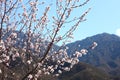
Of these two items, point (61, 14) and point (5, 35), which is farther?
point (5, 35)

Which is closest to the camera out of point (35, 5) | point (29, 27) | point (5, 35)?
point (29, 27)

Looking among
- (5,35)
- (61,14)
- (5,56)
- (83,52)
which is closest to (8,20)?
(5,35)

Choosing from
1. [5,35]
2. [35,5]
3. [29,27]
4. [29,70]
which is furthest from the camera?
[35,5]

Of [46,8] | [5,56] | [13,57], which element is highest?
[46,8]

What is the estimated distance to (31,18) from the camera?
9883 millimetres

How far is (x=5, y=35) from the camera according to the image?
392 inches

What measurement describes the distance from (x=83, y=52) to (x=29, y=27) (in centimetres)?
280

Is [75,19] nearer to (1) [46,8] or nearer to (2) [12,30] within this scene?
(1) [46,8]

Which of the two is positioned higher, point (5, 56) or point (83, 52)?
point (5, 56)

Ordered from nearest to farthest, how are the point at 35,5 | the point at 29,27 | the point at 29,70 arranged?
the point at 29,70 < the point at 29,27 < the point at 35,5

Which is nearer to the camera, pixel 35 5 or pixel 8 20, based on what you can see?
pixel 8 20

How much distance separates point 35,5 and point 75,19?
8.50ft

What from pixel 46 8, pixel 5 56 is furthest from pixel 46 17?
pixel 5 56

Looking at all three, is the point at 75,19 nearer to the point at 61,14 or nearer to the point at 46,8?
the point at 61,14
